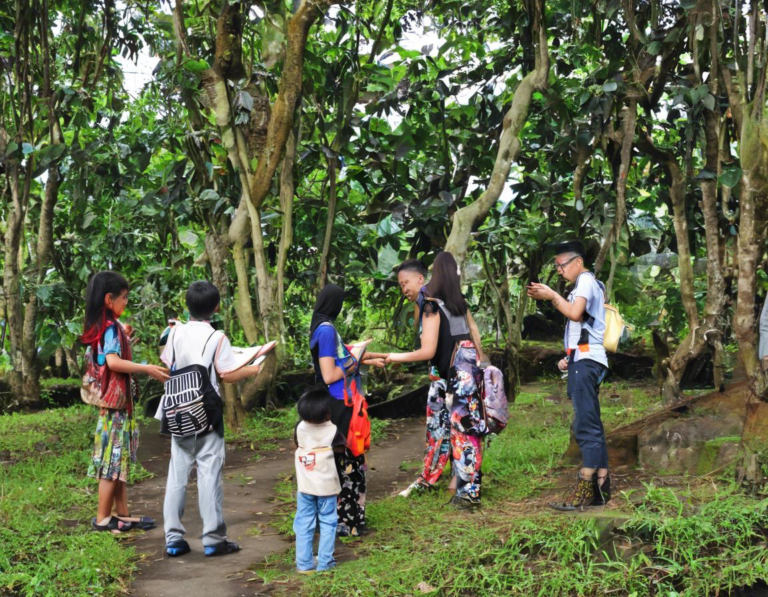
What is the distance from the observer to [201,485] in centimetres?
461

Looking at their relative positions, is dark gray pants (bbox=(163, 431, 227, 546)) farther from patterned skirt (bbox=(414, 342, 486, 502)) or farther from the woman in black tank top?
patterned skirt (bbox=(414, 342, 486, 502))

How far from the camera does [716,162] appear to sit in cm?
702

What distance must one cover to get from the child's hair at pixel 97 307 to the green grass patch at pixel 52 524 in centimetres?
116

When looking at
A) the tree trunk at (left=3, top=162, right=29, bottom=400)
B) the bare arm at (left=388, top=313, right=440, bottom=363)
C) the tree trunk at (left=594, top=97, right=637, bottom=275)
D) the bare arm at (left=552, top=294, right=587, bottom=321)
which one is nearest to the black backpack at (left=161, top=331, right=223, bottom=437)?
the bare arm at (left=388, top=313, right=440, bottom=363)

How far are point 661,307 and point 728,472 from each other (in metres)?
6.41

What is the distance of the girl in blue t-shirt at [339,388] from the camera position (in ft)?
15.2

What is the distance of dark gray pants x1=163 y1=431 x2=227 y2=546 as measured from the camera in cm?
458

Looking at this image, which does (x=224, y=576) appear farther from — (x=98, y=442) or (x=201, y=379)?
(x=98, y=442)

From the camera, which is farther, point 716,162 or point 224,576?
point 716,162

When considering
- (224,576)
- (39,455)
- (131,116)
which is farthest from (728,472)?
(131,116)

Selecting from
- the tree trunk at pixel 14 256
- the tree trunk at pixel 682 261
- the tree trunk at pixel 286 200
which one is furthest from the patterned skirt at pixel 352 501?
the tree trunk at pixel 14 256

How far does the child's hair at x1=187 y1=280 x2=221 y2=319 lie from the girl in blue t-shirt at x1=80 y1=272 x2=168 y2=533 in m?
0.56

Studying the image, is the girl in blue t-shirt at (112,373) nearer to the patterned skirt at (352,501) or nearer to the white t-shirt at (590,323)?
the patterned skirt at (352,501)

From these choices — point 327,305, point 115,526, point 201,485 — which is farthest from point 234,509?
point 327,305
